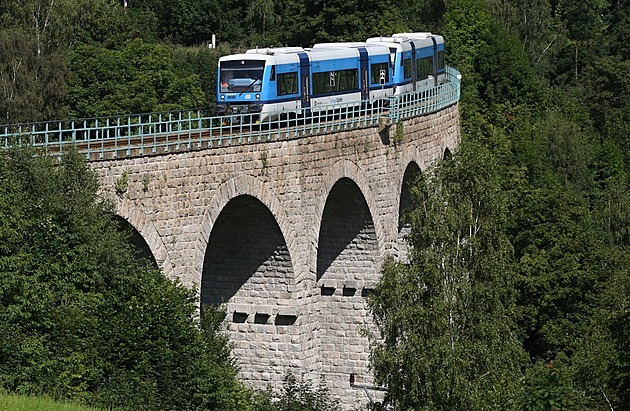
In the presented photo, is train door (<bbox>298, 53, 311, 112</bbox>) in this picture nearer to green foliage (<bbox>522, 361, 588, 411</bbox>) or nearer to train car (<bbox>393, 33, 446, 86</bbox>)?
green foliage (<bbox>522, 361, 588, 411</bbox>)

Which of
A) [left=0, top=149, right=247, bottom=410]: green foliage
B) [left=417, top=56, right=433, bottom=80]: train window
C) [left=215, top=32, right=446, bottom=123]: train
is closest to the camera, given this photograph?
[left=0, top=149, right=247, bottom=410]: green foliage

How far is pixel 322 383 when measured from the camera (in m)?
51.9

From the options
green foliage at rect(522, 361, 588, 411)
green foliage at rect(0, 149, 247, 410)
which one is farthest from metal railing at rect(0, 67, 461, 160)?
green foliage at rect(522, 361, 588, 411)

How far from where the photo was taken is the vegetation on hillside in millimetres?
35188

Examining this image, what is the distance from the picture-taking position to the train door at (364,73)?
60.0 m

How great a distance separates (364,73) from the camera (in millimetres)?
60438

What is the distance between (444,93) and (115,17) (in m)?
24.7

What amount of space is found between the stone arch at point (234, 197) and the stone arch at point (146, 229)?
1.34 metres

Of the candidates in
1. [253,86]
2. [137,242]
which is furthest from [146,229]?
[253,86]

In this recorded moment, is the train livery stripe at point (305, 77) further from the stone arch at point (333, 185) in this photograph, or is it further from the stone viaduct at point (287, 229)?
the stone arch at point (333, 185)

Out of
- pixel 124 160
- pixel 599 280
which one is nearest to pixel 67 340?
pixel 124 160

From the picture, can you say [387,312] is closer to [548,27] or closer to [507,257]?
[507,257]

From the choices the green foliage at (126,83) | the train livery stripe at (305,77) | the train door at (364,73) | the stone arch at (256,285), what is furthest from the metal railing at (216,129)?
the stone arch at (256,285)

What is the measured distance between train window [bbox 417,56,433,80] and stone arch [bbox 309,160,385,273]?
13.9 meters
